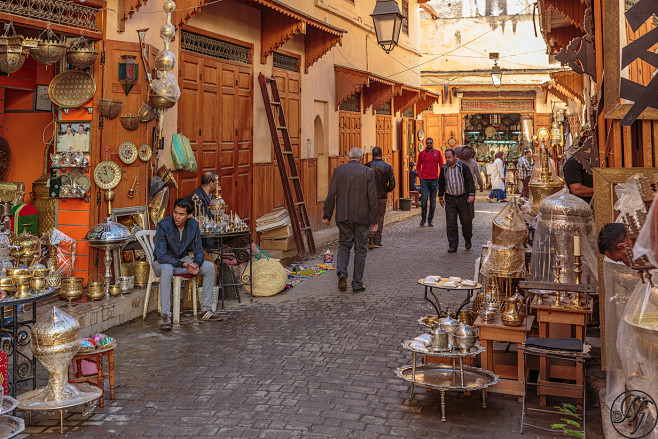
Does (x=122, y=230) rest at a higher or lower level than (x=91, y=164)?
lower

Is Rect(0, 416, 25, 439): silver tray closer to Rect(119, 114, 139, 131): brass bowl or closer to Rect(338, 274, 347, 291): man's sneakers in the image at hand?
Rect(119, 114, 139, 131): brass bowl

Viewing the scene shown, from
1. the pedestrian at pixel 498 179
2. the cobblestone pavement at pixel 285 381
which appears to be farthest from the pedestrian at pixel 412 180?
the cobblestone pavement at pixel 285 381

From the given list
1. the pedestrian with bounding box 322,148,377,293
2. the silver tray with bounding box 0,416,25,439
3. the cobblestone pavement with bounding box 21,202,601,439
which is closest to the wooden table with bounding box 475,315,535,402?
the cobblestone pavement with bounding box 21,202,601,439

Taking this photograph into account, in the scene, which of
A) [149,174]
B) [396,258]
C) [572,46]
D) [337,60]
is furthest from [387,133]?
[572,46]

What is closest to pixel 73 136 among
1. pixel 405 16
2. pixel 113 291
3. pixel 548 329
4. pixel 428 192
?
pixel 113 291

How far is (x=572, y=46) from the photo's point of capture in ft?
22.5

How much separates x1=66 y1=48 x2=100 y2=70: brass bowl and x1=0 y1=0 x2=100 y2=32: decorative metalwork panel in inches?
10.4

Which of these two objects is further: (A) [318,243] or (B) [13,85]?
(A) [318,243]

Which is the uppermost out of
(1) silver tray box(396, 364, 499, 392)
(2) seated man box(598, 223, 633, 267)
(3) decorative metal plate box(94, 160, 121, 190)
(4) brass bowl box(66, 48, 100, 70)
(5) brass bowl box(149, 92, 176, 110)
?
(4) brass bowl box(66, 48, 100, 70)

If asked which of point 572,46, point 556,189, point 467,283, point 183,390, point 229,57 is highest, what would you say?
point 229,57

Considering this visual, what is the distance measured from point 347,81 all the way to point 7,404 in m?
12.6

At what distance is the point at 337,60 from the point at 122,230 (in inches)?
383

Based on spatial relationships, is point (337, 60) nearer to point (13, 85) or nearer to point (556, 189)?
point (13, 85)

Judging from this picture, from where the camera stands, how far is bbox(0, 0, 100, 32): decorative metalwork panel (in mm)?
6988
